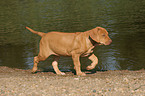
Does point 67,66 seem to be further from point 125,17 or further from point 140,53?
point 125,17

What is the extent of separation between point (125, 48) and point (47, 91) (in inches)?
307

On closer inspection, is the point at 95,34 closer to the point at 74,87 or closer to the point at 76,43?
the point at 76,43

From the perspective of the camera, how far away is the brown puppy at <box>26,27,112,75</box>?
25.9 feet

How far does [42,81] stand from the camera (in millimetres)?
7145

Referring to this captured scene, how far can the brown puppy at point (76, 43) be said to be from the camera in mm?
7883

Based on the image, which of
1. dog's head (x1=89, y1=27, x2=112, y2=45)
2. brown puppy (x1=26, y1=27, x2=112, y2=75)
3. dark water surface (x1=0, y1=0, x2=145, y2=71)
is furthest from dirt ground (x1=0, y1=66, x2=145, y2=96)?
dark water surface (x1=0, y1=0, x2=145, y2=71)

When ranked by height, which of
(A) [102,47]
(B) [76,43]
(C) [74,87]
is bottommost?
(A) [102,47]

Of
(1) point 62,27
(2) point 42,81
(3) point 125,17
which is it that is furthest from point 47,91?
(3) point 125,17

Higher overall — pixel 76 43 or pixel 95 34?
pixel 95 34

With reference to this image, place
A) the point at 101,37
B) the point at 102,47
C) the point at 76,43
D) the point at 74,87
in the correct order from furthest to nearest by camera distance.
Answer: the point at 102,47 < the point at 76,43 < the point at 101,37 < the point at 74,87

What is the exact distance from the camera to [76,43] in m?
8.12

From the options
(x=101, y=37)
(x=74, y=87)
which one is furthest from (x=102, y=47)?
(x=74, y=87)

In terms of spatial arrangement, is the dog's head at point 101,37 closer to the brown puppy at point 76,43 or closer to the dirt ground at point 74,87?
the brown puppy at point 76,43

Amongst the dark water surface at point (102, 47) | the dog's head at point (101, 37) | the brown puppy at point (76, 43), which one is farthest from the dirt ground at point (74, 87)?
the dark water surface at point (102, 47)
